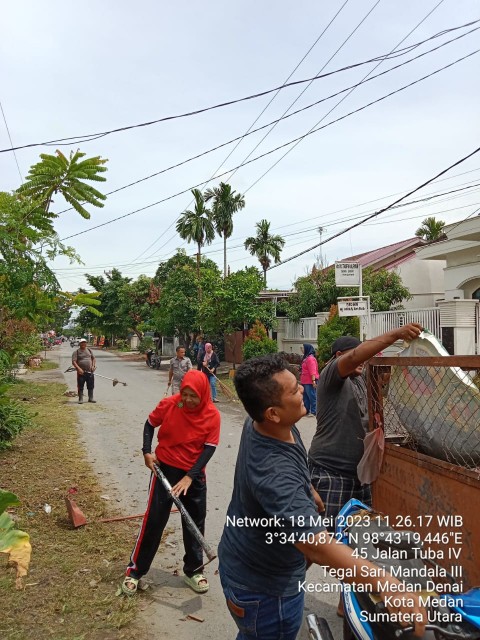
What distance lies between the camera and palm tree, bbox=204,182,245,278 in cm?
3291

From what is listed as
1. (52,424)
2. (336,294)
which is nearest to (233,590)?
(52,424)

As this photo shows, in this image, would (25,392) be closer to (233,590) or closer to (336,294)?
(336,294)

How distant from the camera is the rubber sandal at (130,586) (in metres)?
3.53

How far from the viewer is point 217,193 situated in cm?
3312

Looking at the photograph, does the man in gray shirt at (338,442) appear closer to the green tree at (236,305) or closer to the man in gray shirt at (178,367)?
the man in gray shirt at (178,367)

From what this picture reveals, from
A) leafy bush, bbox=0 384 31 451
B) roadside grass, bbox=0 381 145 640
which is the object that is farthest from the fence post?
leafy bush, bbox=0 384 31 451

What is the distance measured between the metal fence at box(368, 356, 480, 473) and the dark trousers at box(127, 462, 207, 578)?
1.38m

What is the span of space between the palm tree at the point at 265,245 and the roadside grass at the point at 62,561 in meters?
39.2

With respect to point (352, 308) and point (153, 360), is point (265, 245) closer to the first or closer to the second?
point (153, 360)

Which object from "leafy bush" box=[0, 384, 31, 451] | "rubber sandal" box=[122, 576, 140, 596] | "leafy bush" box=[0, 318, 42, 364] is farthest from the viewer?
"leafy bush" box=[0, 318, 42, 364]

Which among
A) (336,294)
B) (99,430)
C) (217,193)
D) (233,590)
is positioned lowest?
(99,430)

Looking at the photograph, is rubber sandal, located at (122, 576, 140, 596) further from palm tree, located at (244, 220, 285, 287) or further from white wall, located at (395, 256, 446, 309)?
palm tree, located at (244, 220, 285, 287)

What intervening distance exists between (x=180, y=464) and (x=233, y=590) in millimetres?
1707

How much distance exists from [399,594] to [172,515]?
397 cm
